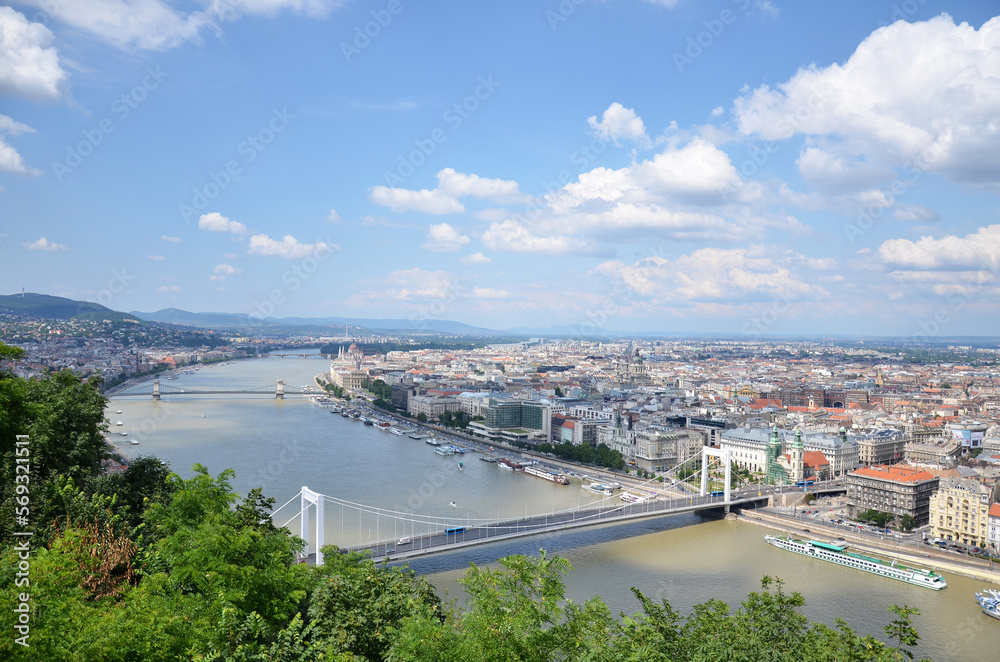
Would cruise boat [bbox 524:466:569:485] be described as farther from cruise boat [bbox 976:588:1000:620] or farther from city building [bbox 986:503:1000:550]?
cruise boat [bbox 976:588:1000:620]

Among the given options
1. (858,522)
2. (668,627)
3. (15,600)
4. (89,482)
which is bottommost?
(858,522)

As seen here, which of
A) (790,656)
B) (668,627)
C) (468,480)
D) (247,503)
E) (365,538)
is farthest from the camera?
(468,480)

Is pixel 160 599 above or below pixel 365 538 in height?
above

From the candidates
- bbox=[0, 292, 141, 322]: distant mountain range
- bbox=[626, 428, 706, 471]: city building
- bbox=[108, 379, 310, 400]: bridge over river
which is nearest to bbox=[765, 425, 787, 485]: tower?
bbox=[626, 428, 706, 471]: city building

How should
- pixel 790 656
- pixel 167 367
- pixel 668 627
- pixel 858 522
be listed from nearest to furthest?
1. pixel 790 656
2. pixel 668 627
3. pixel 858 522
4. pixel 167 367

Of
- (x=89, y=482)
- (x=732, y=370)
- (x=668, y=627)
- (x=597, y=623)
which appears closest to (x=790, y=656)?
(x=668, y=627)

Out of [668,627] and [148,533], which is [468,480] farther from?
[668,627]

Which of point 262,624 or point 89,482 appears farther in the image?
point 89,482

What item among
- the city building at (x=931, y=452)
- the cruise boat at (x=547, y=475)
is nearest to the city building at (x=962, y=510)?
the city building at (x=931, y=452)
